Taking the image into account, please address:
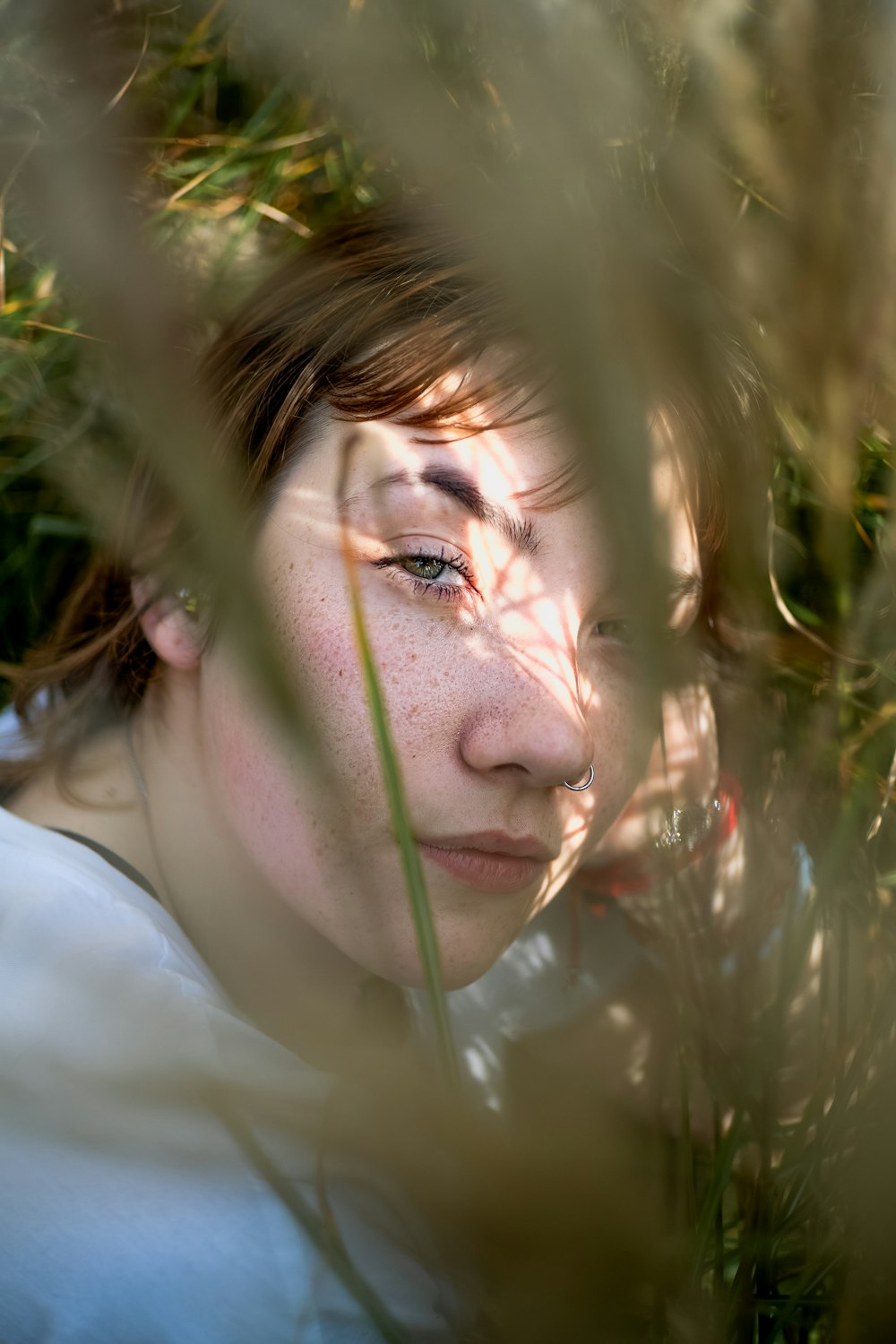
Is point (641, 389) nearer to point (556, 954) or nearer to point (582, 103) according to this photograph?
point (582, 103)

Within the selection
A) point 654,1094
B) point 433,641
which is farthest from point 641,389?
point 654,1094

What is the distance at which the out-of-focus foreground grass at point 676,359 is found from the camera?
0.59 ft

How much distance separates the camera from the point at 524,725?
1.95ft

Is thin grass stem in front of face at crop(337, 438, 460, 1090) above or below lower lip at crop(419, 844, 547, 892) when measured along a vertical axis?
A: above

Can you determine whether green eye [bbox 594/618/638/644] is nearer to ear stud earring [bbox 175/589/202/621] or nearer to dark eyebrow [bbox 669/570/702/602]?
dark eyebrow [bbox 669/570/702/602]

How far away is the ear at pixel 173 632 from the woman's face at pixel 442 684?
0.23ft

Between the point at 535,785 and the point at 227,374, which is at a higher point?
the point at 227,374

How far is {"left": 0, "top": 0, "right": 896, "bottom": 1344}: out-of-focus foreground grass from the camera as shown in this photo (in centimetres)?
18

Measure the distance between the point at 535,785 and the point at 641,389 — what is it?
0.44m

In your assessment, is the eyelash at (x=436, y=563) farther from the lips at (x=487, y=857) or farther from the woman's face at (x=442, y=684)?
the lips at (x=487, y=857)

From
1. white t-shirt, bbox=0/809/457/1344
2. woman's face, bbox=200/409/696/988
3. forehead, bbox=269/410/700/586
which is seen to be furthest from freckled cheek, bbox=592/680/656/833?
white t-shirt, bbox=0/809/457/1344

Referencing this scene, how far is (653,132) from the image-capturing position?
1.12 feet

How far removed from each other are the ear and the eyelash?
19cm

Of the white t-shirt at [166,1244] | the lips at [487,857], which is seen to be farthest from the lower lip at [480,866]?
the white t-shirt at [166,1244]
